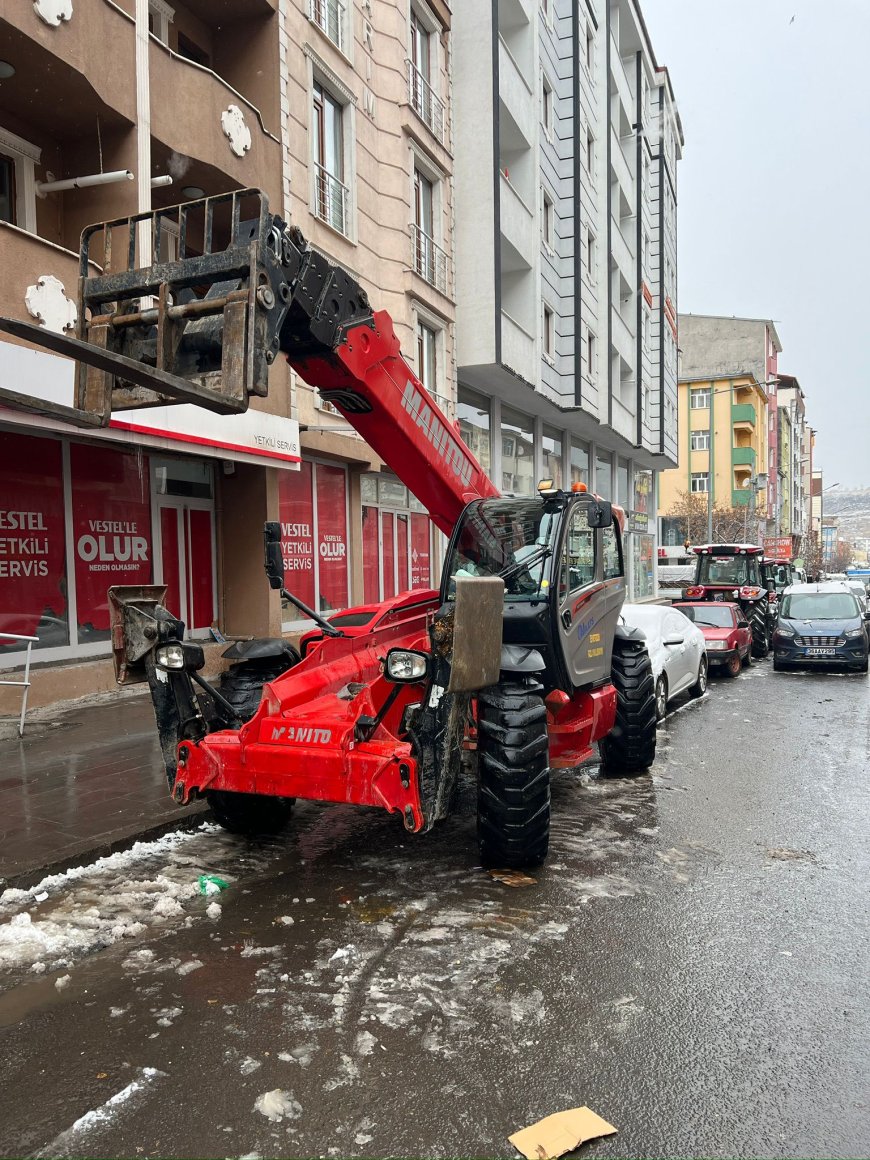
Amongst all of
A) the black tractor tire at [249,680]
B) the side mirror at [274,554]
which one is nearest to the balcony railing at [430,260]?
the black tractor tire at [249,680]

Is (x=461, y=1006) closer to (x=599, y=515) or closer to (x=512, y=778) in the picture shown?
(x=512, y=778)

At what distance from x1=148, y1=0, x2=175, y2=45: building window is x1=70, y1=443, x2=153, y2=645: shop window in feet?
20.8

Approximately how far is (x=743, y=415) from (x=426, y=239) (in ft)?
169

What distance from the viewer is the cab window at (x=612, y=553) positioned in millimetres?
7035

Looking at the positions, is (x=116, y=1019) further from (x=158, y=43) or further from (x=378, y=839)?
(x=158, y=43)

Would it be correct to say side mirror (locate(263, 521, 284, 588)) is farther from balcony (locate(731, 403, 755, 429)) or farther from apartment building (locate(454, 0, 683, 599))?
balcony (locate(731, 403, 755, 429))

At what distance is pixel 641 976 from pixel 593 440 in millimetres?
29066

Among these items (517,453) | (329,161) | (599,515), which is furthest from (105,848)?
(517,453)

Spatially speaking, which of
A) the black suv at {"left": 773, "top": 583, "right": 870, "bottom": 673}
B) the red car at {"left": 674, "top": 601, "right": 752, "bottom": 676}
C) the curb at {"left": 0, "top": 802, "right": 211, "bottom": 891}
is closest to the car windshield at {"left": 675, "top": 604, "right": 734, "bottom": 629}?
the red car at {"left": 674, "top": 601, "right": 752, "bottom": 676}

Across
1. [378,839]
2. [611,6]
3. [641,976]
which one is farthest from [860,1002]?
[611,6]

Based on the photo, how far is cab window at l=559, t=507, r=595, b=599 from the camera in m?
6.14

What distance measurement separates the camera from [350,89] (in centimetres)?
1548

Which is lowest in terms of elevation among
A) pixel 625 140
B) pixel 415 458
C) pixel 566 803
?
pixel 566 803

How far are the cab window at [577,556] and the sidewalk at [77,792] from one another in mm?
3167
